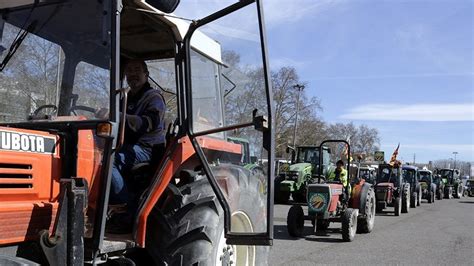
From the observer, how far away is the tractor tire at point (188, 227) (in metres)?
3.62

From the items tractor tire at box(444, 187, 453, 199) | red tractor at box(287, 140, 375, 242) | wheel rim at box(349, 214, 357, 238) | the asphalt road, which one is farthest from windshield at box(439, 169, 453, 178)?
wheel rim at box(349, 214, 357, 238)

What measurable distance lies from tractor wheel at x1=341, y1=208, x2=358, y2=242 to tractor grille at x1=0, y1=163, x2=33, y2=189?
8.53 m

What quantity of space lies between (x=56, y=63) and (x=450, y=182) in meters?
35.6

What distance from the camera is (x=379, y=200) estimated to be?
58.4 feet

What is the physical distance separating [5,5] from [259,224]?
7.93 feet

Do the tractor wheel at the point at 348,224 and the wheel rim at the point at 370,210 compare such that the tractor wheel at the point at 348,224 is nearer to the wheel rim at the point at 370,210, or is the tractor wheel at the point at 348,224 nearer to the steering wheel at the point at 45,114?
the wheel rim at the point at 370,210

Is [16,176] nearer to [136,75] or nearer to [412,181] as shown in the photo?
[136,75]

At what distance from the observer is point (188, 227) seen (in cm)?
366

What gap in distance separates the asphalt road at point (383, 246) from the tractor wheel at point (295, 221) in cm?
15

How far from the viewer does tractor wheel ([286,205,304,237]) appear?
Answer: 11109 millimetres

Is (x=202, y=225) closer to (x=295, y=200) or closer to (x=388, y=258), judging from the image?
(x=388, y=258)

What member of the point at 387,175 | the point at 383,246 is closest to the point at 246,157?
the point at 383,246

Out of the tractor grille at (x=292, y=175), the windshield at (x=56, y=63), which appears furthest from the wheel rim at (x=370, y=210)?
the windshield at (x=56, y=63)

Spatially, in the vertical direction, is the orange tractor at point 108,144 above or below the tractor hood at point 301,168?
above
